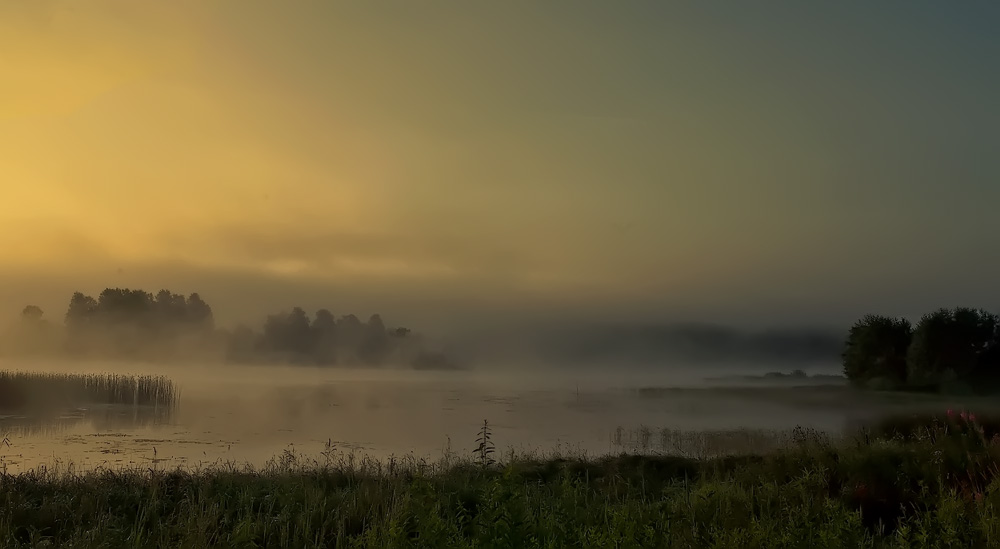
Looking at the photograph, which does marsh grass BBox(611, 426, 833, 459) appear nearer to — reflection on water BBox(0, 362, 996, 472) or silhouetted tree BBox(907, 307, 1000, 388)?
reflection on water BBox(0, 362, 996, 472)

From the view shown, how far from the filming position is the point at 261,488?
11922 millimetres

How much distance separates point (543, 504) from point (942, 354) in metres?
44.2

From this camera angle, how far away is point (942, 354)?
45.0m

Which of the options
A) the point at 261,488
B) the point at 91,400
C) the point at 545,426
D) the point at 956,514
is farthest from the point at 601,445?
the point at 91,400

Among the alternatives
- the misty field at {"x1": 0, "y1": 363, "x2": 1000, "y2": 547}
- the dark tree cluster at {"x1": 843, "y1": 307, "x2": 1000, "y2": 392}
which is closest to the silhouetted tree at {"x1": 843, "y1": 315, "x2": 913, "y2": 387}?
the dark tree cluster at {"x1": 843, "y1": 307, "x2": 1000, "y2": 392}

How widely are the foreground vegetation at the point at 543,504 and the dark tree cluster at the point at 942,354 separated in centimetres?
3255

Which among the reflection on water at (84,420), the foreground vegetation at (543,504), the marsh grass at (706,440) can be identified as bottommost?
the reflection on water at (84,420)

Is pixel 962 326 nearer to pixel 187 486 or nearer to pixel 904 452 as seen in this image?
pixel 904 452

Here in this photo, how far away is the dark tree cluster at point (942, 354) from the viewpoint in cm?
4419

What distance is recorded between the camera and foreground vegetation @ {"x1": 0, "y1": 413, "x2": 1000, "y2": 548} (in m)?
5.78

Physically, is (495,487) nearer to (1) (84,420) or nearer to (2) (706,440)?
(2) (706,440)

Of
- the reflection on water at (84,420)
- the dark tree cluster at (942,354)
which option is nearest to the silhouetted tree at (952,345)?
the dark tree cluster at (942,354)

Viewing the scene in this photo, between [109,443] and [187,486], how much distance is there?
38.7ft

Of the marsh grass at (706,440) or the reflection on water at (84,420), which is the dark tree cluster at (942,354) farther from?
the reflection on water at (84,420)
